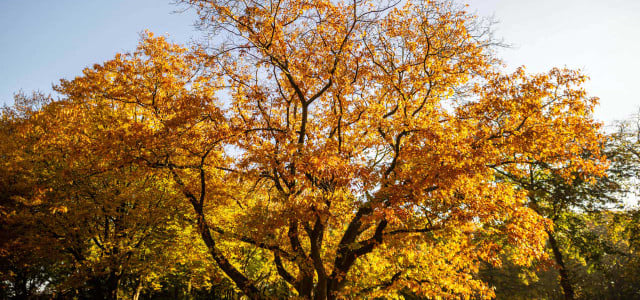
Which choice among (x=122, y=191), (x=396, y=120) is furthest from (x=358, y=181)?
(x=122, y=191)

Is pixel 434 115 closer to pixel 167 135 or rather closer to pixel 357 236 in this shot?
pixel 357 236

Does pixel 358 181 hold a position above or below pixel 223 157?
below

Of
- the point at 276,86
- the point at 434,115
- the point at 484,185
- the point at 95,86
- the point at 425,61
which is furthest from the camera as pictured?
the point at 95,86

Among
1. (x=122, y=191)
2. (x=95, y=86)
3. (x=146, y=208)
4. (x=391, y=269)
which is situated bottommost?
(x=391, y=269)

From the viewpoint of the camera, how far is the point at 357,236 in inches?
451

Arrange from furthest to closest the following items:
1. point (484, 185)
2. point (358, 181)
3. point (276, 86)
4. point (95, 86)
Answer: point (95, 86)
point (276, 86)
point (484, 185)
point (358, 181)

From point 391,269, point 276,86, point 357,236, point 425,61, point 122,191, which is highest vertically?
point 276,86

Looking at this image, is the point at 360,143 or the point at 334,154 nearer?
the point at 334,154

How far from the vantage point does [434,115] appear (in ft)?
36.0

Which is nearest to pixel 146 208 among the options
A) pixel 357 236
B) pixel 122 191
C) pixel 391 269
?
pixel 122 191

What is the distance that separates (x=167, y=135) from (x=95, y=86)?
6.88 metres

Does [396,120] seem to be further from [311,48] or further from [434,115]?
[311,48]

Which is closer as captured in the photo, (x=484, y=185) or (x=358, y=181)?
(x=358, y=181)

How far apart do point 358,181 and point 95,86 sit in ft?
40.6
